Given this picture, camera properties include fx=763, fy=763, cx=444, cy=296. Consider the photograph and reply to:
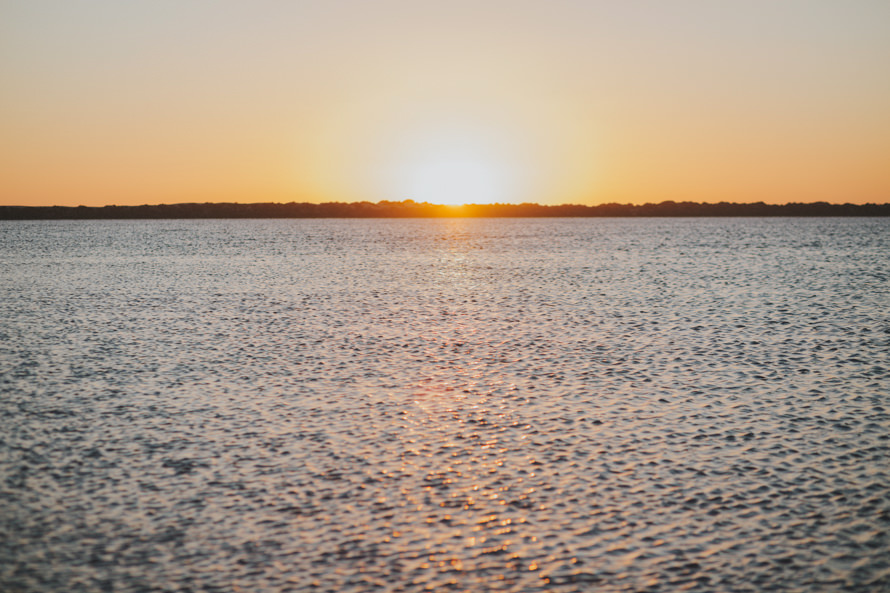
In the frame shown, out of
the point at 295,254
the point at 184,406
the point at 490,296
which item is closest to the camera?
the point at 184,406

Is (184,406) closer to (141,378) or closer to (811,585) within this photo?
(141,378)

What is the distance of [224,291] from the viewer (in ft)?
159

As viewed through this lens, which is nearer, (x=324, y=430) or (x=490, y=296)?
(x=324, y=430)

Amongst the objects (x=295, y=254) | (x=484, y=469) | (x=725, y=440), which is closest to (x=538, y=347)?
(x=725, y=440)

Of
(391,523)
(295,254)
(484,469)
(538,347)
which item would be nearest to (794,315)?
(538,347)

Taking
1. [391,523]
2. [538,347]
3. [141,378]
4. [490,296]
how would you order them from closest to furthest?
[391,523] < [141,378] < [538,347] < [490,296]

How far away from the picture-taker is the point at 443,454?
14609mm

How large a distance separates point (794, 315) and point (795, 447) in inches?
923

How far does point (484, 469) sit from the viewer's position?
44.9 feet

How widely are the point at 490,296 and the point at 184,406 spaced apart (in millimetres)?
30022

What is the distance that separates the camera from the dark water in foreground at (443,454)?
→ 991cm

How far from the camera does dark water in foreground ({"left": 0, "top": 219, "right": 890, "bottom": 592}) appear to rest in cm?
991

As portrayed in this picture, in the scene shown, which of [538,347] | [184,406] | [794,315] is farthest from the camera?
[794,315]

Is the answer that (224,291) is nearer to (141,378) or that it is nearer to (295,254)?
(141,378)
